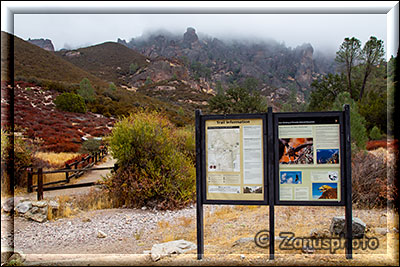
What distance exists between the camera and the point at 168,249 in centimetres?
462

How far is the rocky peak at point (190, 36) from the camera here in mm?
186150

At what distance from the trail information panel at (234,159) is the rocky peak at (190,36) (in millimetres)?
189851

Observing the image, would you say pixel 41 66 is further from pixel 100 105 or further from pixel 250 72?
pixel 250 72

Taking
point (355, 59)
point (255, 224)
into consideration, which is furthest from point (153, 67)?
point (255, 224)

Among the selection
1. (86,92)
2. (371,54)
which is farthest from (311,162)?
(86,92)

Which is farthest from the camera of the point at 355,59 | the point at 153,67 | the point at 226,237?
the point at 153,67

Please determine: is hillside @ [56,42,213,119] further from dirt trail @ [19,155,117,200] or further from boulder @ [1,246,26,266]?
boulder @ [1,246,26,266]

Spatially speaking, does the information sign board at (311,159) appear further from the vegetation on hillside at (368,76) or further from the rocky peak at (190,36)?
the rocky peak at (190,36)

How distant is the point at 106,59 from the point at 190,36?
318ft

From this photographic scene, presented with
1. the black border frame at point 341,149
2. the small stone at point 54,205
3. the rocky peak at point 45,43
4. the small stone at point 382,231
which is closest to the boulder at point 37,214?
the small stone at point 54,205

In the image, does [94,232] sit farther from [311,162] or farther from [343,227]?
[343,227]

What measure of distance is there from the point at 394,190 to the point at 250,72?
143579 millimetres

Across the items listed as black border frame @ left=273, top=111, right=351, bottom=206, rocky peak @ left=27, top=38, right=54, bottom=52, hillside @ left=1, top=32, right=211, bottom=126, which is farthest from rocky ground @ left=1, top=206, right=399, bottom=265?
rocky peak @ left=27, top=38, right=54, bottom=52

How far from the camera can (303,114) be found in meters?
4.24
